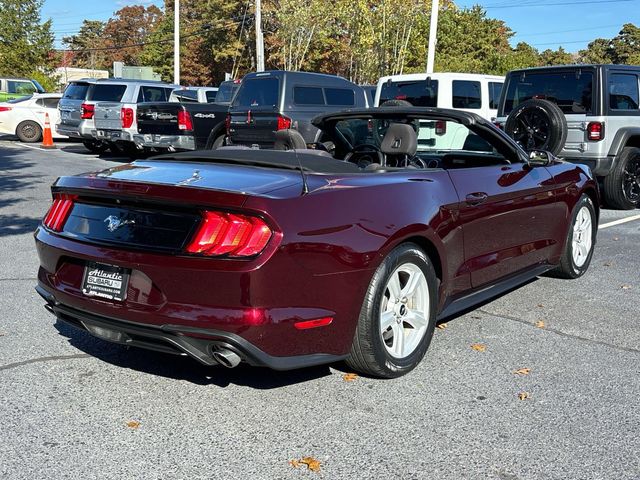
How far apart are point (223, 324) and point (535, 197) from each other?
3.15m

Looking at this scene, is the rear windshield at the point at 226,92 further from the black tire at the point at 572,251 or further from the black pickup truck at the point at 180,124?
the black tire at the point at 572,251

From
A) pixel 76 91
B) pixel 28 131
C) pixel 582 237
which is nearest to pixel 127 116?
pixel 76 91

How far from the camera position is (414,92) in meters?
13.4

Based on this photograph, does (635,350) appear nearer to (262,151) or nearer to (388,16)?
(262,151)

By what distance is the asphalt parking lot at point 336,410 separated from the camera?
3.20m

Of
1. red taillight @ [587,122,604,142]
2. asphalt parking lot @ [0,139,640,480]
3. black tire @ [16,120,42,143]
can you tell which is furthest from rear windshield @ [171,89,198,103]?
asphalt parking lot @ [0,139,640,480]

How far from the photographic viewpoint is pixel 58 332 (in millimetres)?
4871

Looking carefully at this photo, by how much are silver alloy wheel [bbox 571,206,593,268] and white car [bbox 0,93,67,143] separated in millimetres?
19129

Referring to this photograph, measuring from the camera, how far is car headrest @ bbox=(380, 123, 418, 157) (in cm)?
494

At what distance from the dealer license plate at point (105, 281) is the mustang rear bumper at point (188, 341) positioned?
12 centimetres

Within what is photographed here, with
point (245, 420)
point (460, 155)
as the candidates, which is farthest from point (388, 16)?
point (245, 420)

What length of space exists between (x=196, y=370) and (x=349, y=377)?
900 millimetres

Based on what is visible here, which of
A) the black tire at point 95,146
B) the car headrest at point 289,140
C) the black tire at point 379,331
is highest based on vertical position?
the black tire at point 95,146

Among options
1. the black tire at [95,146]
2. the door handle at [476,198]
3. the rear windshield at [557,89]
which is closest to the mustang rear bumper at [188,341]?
the door handle at [476,198]
